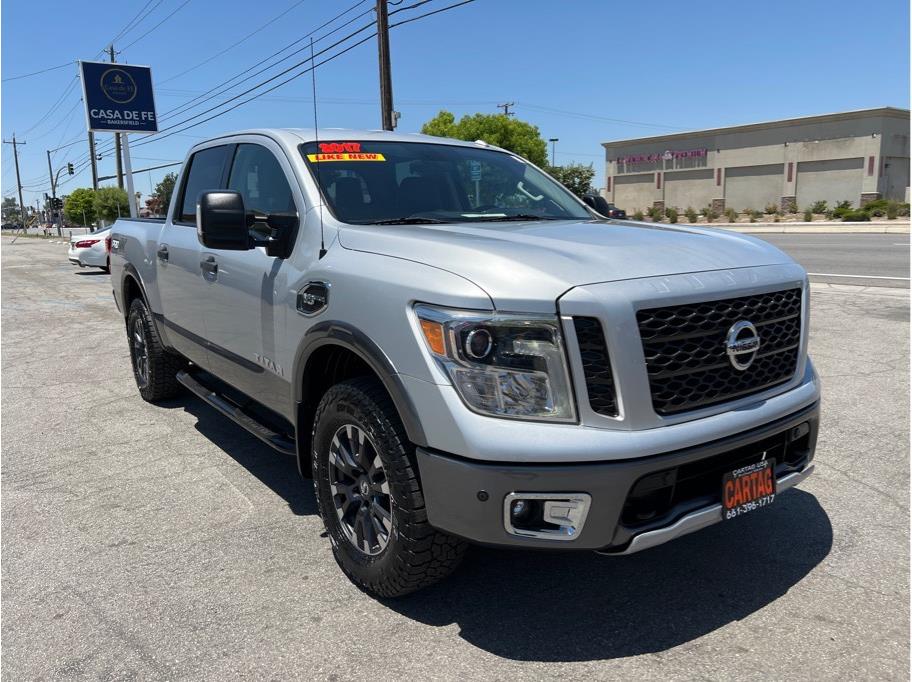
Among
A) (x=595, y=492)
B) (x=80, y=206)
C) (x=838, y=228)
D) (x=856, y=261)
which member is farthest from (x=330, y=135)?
(x=80, y=206)

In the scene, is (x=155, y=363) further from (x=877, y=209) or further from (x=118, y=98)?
(x=877, y=209)

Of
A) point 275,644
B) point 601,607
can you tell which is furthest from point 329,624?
point 601,607

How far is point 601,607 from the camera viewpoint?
2.89 meters

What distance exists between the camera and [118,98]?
2662 centimetres

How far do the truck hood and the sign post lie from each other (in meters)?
25.7

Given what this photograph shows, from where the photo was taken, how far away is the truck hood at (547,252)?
7.93 feet

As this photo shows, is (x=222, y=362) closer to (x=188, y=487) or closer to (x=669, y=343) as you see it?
(x=188, y=487)

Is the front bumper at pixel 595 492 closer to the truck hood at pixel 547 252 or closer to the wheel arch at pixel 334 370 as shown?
the wheel arch at pixel 334 370

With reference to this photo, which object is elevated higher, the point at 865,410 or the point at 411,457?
the point at 411,457

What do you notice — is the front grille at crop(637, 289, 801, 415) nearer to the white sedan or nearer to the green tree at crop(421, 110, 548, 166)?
the white sedan

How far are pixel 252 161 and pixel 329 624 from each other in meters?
2.57

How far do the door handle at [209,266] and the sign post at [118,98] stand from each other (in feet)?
78.8

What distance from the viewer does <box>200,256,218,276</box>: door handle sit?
4.14 metres

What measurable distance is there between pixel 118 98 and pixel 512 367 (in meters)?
28.7
